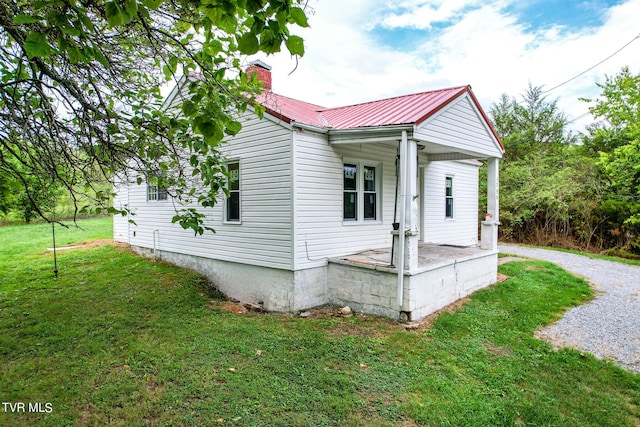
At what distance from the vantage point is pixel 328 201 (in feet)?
22.4

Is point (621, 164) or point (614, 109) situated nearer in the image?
point (621, 164)

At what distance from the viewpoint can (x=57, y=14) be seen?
1733 mm

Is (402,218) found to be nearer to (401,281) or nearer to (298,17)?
(401,281)

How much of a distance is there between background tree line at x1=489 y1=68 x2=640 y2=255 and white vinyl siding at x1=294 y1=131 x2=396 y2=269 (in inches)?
312

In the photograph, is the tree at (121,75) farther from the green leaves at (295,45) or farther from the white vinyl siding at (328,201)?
the white vinyl siding at (328,201)

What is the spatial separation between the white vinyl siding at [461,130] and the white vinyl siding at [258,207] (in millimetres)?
2579

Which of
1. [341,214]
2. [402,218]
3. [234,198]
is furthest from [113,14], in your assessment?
[234,198]

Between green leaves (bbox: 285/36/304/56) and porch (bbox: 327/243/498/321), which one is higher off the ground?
green leaves (bbox: 285/36/304/56)

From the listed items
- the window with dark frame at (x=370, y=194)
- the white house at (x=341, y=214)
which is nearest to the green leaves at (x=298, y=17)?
the white house at (x=341, y=214)

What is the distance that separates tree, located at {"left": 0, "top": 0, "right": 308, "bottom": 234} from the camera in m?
1.76

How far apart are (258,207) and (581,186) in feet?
45.8

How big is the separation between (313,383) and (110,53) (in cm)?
452

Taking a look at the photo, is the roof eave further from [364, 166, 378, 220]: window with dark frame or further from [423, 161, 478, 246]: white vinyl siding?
[423, 161, 478, 246]: white vinyl siding

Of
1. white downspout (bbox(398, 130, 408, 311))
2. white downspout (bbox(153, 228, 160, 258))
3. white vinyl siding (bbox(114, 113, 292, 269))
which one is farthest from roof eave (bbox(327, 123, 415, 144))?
white downspout (bbox(153, 228, 160, 258))
